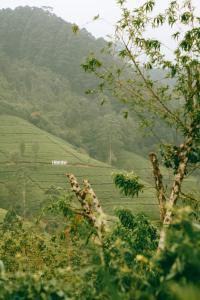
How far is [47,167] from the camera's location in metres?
77.4

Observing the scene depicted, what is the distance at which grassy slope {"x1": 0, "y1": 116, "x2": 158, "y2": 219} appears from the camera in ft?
219

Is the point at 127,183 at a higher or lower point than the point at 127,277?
higher

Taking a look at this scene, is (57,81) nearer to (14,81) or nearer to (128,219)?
(14,81)

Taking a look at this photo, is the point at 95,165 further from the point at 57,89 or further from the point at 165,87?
the point at 165,87

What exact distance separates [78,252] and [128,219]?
638 inches

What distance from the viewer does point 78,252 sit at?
2525cm

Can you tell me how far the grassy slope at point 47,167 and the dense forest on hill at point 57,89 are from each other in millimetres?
7097

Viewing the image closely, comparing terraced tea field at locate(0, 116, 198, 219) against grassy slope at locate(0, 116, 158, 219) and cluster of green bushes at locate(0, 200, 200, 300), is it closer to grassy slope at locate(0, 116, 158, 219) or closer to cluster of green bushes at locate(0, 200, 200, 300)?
grassy slope at locate(0, 116, 158, 219)

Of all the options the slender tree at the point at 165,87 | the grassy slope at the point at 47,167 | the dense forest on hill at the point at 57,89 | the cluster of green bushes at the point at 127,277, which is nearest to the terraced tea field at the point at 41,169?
the grassy slope at the point at 47,167

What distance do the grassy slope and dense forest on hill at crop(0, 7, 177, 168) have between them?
23.3 ft

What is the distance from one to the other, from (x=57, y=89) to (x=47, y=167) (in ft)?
169

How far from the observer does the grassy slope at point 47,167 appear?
66.8 metres

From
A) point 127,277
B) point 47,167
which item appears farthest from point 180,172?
point 47,167

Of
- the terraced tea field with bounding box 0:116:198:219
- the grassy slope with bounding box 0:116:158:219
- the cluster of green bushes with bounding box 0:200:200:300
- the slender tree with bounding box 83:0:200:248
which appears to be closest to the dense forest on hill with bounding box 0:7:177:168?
the terraced tea field with bounding box 0:116:198:219
